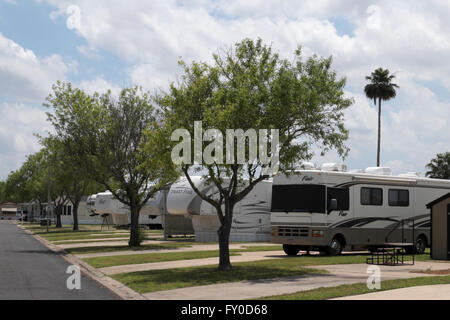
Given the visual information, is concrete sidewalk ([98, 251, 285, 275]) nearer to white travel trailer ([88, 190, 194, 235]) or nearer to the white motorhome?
the white motorhome

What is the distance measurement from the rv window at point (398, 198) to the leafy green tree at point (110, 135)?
12.0 m

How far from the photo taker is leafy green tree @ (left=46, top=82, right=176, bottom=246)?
3291 centimetres

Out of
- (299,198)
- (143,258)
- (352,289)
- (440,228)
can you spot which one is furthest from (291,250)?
(352,289)

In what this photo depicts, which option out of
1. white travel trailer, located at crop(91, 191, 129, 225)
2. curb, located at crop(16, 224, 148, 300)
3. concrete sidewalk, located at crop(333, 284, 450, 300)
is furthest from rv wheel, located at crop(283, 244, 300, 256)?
white travel trailer, located at crop(91, 191, 129, 225)

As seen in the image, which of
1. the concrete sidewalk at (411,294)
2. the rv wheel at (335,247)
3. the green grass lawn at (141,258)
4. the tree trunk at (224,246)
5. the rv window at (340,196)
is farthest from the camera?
the rv wheel at (335,247)

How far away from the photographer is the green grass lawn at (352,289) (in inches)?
518

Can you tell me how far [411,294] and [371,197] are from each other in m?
13.7

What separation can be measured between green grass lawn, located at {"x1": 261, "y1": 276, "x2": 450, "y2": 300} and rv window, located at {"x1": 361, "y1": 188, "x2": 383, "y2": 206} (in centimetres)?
973

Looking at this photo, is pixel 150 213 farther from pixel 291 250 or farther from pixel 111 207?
pixel 291 250

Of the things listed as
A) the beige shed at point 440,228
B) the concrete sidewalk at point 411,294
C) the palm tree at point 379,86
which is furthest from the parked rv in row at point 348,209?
the palm tree at point 379,86

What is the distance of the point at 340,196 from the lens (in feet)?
84.0

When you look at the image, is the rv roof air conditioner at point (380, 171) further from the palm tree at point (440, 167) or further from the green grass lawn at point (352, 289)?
the palm tree at point (440, 167)

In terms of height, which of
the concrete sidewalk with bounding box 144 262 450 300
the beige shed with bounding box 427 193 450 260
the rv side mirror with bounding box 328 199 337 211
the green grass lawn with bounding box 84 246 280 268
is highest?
the rv side mirror with bounding box 328 199 337 211
